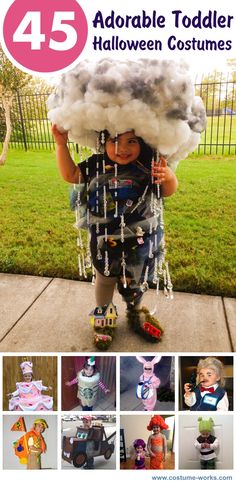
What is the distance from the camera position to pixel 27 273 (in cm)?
146

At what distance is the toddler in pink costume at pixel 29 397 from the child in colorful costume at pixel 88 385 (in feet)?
0.21

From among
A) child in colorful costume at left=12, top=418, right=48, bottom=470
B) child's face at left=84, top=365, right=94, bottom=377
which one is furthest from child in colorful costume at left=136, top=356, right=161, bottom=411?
child in colorful costume at left=12, top=418, right=48, bottom=470

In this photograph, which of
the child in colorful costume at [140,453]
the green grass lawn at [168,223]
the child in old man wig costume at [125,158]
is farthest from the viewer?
the green grass lawn at [168,223]

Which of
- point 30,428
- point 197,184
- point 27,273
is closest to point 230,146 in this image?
point 197,184

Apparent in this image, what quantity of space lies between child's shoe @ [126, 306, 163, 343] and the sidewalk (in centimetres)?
2

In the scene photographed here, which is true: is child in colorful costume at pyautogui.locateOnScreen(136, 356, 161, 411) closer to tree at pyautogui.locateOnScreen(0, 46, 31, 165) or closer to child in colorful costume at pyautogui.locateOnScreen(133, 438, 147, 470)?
child in colorful costume at pyautogui.locateOnScreen(133, 438, 147, 470)

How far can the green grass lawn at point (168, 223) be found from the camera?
1218 millimetres

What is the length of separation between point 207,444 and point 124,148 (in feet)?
2.24

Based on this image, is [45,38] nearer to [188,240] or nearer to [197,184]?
[197,184]

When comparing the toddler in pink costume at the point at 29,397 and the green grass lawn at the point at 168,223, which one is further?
the green grass lawn at the point at 168,223

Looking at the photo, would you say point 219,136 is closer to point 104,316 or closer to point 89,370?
point 104,316

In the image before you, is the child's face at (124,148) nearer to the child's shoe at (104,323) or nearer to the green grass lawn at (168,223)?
the green grass lawn at (168,223)

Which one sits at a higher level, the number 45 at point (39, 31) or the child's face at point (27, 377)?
the number 45 at point (39, 31)
